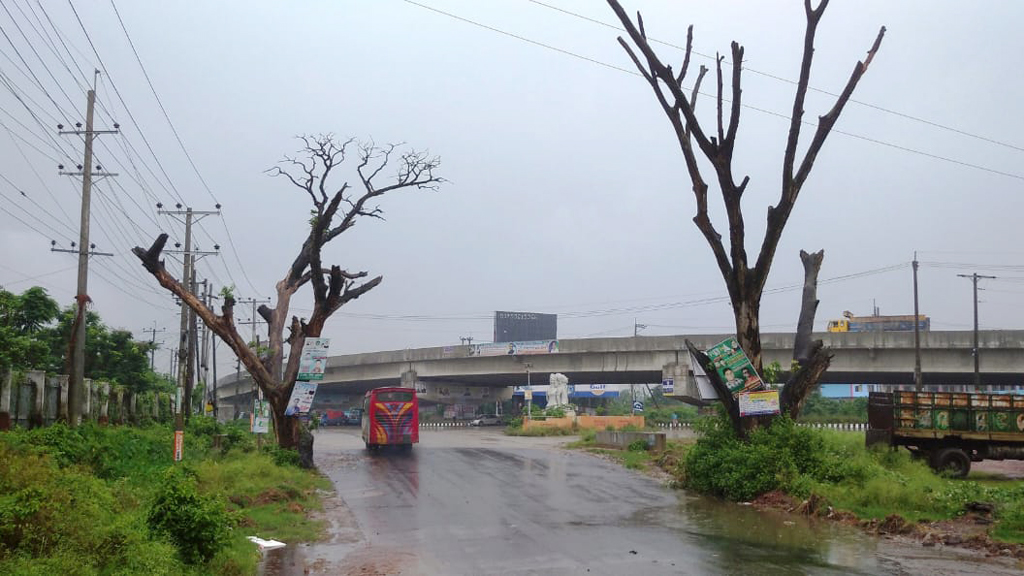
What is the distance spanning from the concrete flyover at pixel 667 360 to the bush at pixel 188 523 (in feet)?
110

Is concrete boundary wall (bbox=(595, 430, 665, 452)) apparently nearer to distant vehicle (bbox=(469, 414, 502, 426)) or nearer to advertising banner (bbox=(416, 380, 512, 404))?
distant vehicle (bbox=(469, 414, 502, 426))

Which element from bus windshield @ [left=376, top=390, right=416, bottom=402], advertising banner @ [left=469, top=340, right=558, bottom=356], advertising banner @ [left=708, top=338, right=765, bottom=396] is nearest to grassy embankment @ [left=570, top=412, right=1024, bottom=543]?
advertising banner @ [left=708, top=338, right=765, bottom=396]

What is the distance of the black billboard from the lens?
430 ft

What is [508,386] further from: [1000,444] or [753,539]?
[753,539]

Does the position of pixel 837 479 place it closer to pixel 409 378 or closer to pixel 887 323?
pixel 409 378

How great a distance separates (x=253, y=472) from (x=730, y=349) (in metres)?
12.8

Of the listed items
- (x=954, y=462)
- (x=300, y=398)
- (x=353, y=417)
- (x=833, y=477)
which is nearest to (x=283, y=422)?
(x=300, y=398)

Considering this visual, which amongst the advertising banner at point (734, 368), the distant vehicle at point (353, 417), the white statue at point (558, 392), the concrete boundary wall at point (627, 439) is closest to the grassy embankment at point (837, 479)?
the advertising banner at point (734, 368)

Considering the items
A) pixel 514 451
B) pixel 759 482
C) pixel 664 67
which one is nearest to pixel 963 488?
pixel 759 482

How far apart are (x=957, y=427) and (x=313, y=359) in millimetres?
19072

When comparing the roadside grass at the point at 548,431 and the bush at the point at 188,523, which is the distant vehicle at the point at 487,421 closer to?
the roadside grass at the point at 548,431

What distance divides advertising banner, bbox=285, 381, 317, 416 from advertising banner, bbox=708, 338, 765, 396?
13.5 m

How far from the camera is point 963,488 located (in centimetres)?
1586

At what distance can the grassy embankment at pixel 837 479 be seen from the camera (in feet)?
51.1
